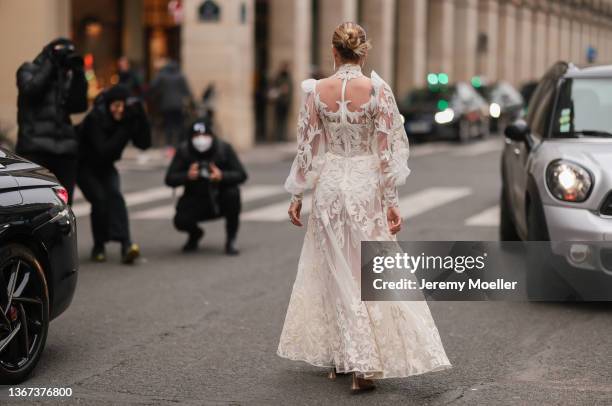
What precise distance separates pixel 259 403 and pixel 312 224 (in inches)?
37.6

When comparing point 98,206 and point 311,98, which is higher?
point 311,98

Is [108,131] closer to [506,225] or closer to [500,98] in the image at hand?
[506,225]

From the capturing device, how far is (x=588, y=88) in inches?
378

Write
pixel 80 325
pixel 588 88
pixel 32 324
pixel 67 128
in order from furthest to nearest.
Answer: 1. pixel 67 128
2. pixel 588 88
3. pixel 80 325
4. pixel 32 324

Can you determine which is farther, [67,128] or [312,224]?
[67,128]

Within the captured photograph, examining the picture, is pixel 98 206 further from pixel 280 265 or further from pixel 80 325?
pixel 80 325

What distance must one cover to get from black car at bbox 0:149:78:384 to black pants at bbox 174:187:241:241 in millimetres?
4595

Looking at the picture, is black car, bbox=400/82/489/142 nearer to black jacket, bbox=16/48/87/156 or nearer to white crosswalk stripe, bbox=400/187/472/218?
white crosswalk stripe, bbox=400/187/472/218

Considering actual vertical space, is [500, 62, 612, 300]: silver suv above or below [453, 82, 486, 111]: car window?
above

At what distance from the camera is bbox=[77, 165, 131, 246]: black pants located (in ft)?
36.3

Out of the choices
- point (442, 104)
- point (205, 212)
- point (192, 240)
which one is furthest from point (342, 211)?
point (442, 104)

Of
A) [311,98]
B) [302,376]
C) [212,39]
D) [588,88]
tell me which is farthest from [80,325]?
[212,39]

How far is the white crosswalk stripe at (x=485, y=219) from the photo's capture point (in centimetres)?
1354

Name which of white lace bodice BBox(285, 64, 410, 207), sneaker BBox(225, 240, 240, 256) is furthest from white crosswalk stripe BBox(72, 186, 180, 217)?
white lace bodice BBox(285, 64, 410, 207)
